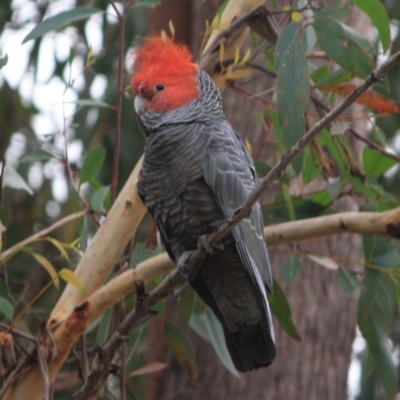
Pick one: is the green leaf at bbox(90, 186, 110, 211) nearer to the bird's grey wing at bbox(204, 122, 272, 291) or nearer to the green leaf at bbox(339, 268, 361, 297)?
the bird's grey wing at bbox(204, 122, 272, 291)

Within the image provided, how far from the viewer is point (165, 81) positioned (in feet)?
7.36

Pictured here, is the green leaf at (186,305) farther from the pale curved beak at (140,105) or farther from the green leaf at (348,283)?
the pale curved beak at (140,105)

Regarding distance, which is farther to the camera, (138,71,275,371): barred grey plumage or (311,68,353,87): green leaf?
(311,68,353,87): green leaf

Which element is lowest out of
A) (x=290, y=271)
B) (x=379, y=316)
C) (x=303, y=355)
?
(x=303, y=355)

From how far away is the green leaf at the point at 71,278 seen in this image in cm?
197

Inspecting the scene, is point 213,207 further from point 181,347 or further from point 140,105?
point 181,347

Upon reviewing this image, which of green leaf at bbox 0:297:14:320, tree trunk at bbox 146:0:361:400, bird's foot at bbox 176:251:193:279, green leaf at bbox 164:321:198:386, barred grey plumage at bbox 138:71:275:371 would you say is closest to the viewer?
bird's foot at bbox 176:251:193:279

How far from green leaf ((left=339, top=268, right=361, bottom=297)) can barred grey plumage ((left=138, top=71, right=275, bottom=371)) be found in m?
0.38

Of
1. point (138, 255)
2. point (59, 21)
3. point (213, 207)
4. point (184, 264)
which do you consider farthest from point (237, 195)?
point (59, 21)

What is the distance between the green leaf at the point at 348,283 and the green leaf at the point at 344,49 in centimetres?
70

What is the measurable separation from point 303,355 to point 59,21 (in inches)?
74.8

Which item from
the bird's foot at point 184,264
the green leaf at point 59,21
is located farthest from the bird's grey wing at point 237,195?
the green leaf at point 59,21

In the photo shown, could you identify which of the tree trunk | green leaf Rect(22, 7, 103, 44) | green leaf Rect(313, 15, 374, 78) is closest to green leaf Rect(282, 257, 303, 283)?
green leaf Rect(313, 15, 374, 78)

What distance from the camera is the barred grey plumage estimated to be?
2.02 m
